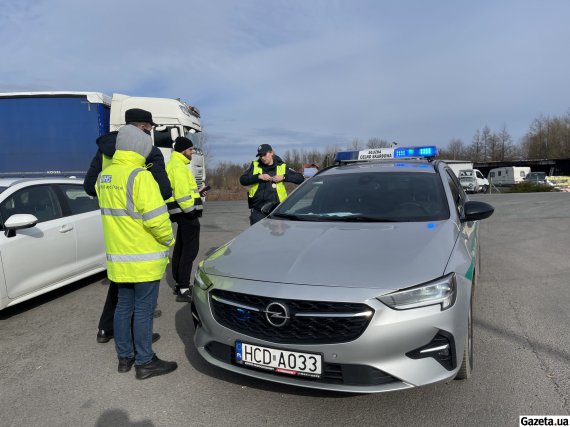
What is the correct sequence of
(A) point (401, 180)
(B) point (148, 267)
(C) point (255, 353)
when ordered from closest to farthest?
(C) point (255, 353) < (B) point (148, 267) < (A) point (401, 180)

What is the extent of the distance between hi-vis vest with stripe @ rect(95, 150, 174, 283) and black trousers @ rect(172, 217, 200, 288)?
1.81 meters

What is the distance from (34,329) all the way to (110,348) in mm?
1056

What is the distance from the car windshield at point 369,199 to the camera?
357 cm

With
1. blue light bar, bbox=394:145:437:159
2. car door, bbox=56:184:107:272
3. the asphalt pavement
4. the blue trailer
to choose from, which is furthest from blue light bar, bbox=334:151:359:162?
the blue trailer

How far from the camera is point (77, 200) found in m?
5.29

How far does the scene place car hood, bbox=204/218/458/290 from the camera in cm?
243

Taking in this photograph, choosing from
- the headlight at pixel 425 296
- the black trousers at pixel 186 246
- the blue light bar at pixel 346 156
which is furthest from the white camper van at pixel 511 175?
the headlight at pixel 425 296

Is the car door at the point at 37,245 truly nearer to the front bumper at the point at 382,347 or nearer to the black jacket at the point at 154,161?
the black jacket at the point at 154,161

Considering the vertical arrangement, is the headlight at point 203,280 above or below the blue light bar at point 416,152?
below

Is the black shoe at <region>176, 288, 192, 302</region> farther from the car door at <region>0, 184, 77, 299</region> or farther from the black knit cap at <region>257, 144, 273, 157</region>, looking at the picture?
the black knit cap at <region>257, 144, 273, 157</region>

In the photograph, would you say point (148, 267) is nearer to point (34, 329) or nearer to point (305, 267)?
point (305, 267)

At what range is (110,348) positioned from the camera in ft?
11.9

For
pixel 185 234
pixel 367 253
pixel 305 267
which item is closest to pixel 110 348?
pixel 185 234

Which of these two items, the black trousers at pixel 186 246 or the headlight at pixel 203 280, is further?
the black trousers at pixel 186 246
